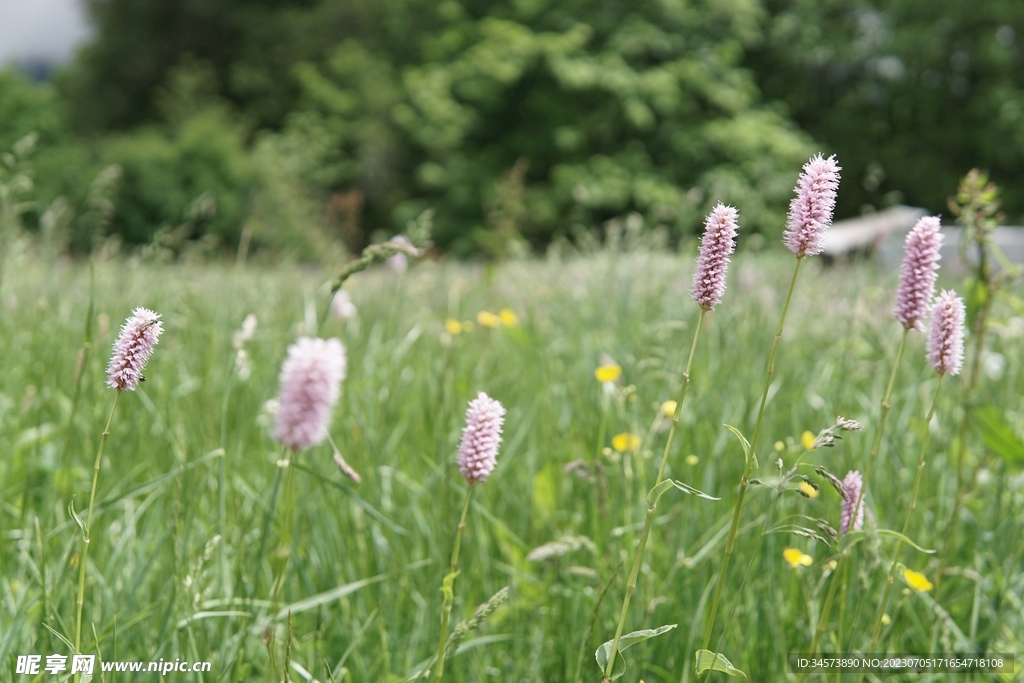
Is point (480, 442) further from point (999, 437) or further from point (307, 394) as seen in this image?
point (999, 437)

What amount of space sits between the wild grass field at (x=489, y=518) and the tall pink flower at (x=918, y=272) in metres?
0.24

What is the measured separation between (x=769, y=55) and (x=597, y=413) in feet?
80.1

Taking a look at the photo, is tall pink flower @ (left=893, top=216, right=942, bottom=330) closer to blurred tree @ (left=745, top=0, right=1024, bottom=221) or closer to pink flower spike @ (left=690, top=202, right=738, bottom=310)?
pink flower spike @ (left=690, top=202, right=738, bottom=310)

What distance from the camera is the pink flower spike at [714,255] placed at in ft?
2.35

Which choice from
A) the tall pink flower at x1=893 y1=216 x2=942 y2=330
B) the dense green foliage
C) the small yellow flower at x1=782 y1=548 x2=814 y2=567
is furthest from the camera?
the dense green foliage

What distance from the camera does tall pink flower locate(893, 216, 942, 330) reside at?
0.85m

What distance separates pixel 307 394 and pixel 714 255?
0.38m

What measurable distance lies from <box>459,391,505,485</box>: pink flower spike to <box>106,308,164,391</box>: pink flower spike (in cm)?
30

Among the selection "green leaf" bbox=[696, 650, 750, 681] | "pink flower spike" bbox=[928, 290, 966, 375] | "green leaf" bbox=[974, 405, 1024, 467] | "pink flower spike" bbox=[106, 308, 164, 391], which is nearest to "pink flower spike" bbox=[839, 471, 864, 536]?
"pink flower spike" bbox=[928, 290, 966, 375]

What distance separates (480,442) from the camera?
756 millimetres

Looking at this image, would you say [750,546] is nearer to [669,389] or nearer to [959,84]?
[669,389]

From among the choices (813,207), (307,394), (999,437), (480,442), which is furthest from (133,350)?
(999,437)

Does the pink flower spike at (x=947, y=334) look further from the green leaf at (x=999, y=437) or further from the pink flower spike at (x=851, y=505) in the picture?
the green leaf at (x=999, y=437)

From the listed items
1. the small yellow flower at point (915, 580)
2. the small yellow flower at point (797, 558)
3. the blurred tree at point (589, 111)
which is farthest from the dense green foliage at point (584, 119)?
the small yellow flower at point (915, 580)
